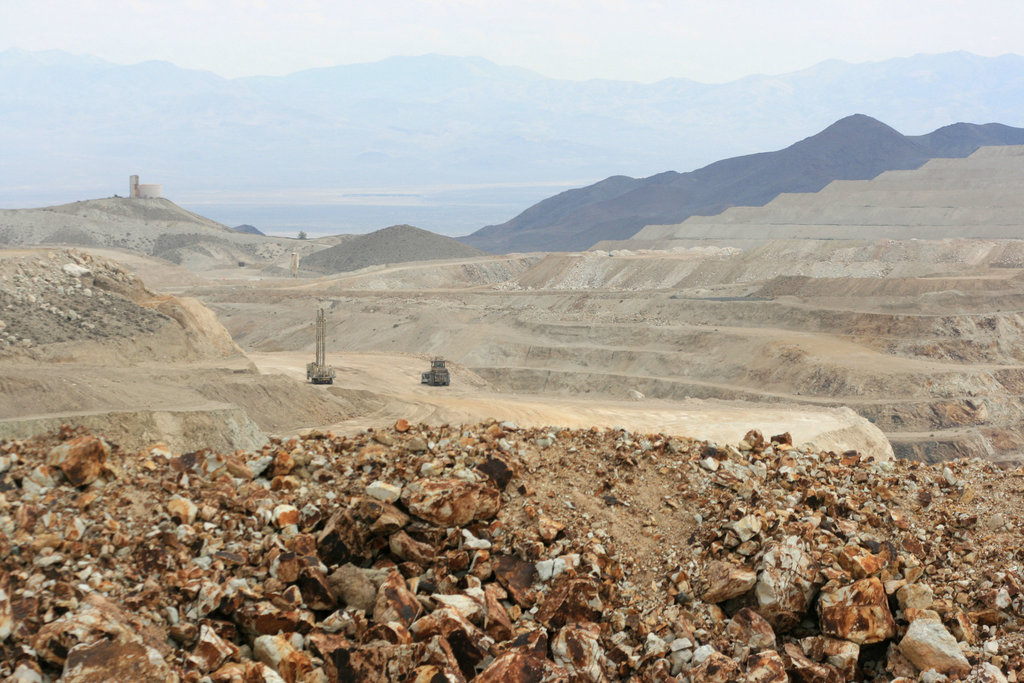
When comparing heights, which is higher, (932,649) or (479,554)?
(479,554)

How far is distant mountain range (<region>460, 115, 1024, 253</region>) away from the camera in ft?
517

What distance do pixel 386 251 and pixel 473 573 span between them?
103305 millimetres

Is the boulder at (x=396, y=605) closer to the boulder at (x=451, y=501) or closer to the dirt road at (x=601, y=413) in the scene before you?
the boulder at (x=451, y=501)

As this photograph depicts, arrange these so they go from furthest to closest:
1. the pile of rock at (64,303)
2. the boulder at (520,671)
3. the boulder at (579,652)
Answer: the pile of rock at (64,303) → the boulder at (579,652) → the boulder at (520,671)

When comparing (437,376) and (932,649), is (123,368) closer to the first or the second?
(437,376)

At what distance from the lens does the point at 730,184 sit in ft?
557

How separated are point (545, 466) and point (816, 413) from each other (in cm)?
3008

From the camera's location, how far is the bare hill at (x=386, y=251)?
109 m

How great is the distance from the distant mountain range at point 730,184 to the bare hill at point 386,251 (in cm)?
3928

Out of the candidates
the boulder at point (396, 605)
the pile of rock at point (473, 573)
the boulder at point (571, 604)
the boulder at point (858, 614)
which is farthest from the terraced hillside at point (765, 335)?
the boulder at point (396, 605)

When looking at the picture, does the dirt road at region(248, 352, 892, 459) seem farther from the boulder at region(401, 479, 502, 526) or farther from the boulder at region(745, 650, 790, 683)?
the boulder at region(745, 650, 790, 683)

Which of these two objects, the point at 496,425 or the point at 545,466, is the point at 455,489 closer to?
the point at 545,466

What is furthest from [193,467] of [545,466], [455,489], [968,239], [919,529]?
[968,239]

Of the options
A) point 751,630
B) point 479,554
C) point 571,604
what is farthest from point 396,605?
point 751,630
